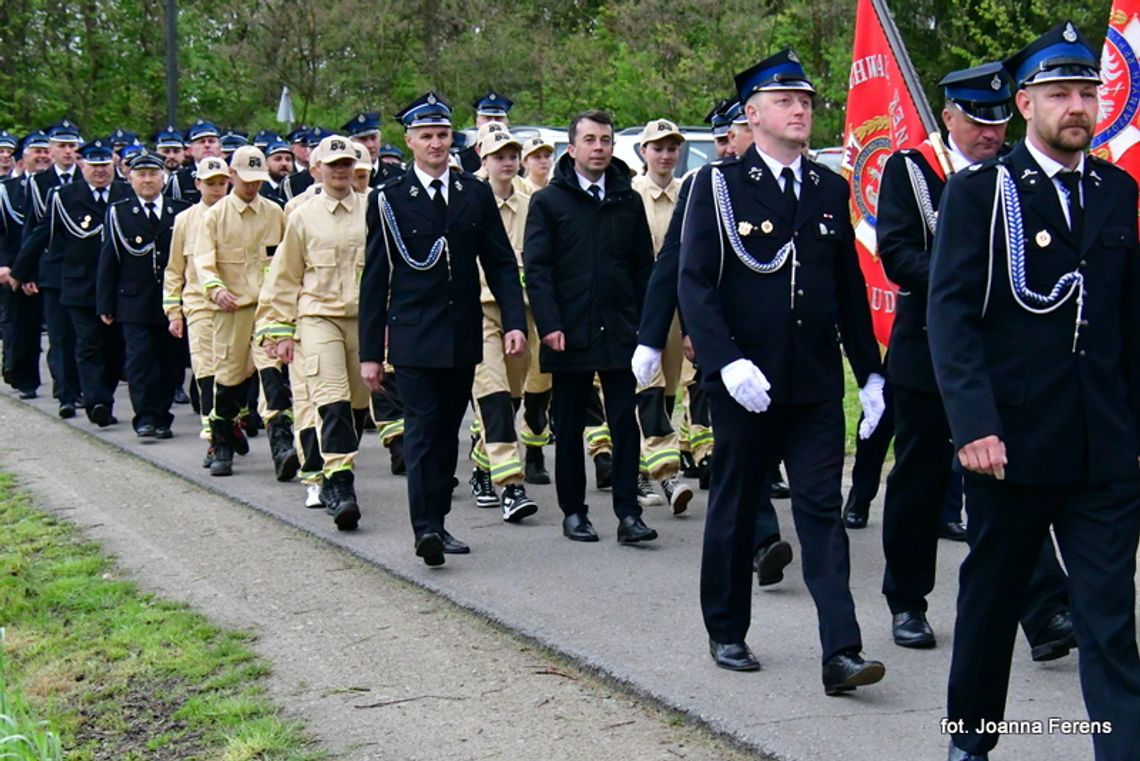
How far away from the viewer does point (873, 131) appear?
8.91 meters

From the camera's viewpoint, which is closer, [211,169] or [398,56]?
[211,169]

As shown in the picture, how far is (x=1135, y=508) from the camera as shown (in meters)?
4.96

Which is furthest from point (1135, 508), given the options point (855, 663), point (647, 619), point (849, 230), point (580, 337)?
point (580, 337)

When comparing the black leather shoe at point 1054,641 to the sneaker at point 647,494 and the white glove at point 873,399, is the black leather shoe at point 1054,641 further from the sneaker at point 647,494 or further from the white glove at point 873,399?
the sneaker at point 647,494

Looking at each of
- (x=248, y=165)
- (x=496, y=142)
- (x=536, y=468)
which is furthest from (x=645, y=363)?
(x=248, y=165)

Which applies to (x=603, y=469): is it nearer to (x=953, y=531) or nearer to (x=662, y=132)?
→ (x=662, y=132)

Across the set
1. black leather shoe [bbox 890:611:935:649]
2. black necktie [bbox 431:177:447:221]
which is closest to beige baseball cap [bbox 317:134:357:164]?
black necktie [bbox 431:177:447:221]

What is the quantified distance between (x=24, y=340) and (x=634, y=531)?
9.85 metres

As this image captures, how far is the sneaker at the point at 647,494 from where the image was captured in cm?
1022

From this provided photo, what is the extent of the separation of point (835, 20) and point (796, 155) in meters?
22.0

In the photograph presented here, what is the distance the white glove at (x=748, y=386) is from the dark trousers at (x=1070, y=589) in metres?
1.10

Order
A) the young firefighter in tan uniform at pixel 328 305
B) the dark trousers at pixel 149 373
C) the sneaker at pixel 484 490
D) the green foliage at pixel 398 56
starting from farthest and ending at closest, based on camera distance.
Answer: the green foliage at pixel 398 56
the dark trousers at pixel 149 373
the sneaker at pixel 484 490
the young firefighter in tan uniform at pixel 328 305

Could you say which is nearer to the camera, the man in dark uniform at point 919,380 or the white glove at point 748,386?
the white glove at point 748,386

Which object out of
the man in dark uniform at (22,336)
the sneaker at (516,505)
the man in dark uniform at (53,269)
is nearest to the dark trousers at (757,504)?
the sneaker at (516,505)
